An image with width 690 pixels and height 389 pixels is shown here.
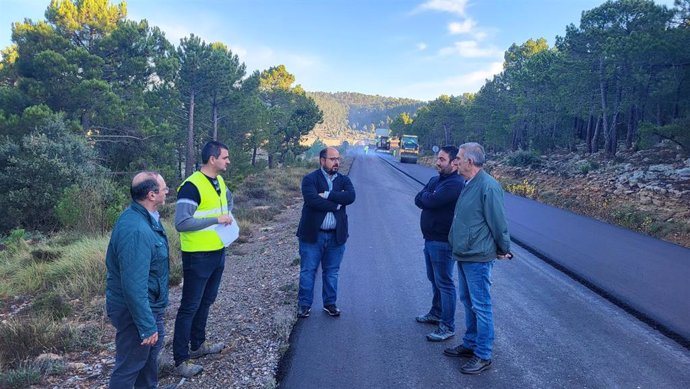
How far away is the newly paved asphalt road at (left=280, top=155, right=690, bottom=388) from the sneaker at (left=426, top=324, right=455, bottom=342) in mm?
63

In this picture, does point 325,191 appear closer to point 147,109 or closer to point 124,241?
point 124,241

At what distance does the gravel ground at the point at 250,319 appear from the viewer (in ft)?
13.3

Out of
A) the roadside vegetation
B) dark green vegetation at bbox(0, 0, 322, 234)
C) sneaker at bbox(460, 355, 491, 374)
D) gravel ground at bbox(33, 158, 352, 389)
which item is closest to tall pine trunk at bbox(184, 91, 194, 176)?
dark green vegetation at bbox(0, 0, 322, 234)

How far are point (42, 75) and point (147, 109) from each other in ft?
16.9

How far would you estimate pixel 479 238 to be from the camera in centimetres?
416

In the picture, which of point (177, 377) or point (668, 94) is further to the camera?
point (668, 94)

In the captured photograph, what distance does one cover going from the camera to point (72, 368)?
172 inches

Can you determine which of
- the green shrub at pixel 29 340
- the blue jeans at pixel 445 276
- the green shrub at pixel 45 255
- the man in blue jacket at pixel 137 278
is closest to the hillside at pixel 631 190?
the blue jeans at pixel 445 276

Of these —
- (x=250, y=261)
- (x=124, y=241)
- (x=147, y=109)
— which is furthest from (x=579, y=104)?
(x=124, y=241)

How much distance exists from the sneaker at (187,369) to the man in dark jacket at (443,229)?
2375 millimetres

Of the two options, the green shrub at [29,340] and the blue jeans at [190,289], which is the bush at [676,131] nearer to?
the blue jeans at [190,289]

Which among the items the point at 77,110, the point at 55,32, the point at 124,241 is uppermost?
the point at 55,32

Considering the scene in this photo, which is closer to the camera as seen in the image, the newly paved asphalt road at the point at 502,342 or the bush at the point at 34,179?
the newly paved asphalt road at the point at 502,342

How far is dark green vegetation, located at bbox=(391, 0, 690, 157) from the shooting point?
22156mm
